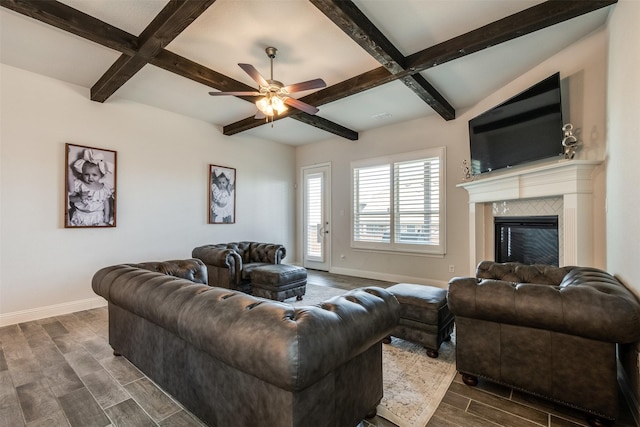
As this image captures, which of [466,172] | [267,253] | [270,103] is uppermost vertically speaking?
[270,103]

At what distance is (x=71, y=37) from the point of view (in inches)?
111

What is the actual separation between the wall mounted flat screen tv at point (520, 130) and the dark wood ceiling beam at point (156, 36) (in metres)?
3.32

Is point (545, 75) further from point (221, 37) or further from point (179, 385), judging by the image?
point (179, 385)

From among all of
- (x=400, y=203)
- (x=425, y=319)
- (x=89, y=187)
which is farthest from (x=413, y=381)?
(x=89, y=187)

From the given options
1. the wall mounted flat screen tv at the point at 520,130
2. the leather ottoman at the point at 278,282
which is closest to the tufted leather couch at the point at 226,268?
the leather ottoman at the point at 278,282

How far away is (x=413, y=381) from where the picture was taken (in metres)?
2.12

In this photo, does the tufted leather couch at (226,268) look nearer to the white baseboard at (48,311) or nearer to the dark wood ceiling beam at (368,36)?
the white baseboard at (48,311)

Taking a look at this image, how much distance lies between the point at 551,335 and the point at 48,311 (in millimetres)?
5025

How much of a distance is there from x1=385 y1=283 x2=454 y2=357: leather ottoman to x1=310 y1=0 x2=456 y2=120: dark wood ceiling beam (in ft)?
7.59

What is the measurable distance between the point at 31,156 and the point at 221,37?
109 inches

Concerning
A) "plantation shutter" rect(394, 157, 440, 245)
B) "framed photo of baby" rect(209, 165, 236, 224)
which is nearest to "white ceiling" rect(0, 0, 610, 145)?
"plantation shutter" rect(394, 157, 440, 245)

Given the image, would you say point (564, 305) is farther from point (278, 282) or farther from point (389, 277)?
point (389, 277)

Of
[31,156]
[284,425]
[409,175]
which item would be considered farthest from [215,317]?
[409,175]

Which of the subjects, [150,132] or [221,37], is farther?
→ [150,132]
